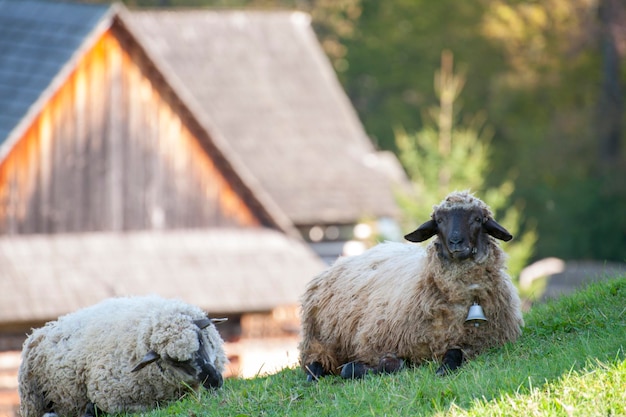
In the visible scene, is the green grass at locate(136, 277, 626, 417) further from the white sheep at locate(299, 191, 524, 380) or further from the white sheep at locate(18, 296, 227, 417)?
the white sheep at locate(18, 296, 227, 417)

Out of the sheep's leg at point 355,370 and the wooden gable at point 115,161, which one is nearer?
the sheep's leg at point 355,370

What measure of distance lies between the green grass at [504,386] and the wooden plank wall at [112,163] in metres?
12.5

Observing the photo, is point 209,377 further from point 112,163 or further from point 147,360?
point 112,163

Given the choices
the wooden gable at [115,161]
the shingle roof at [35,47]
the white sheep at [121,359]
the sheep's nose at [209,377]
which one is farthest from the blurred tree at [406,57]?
the sheep's nose at [209,377]

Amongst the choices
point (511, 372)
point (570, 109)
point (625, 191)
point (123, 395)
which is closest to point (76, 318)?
point (123, 395)

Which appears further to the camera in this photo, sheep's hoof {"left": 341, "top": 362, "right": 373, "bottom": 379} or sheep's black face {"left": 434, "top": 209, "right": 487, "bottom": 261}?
sheep's hoof {"left": 341, "top": 362, "right": 373, "bottom": 379}

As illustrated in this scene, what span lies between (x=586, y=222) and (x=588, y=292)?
1223 inches

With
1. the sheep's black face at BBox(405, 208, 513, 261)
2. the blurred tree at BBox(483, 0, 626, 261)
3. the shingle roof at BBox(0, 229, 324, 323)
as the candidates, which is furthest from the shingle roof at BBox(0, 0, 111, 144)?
the blurred tree at BBox(483, 0, 626, 261)

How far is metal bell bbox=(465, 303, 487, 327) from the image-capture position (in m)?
8.01

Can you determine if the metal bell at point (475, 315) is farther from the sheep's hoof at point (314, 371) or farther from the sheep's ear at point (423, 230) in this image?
the sheep's hoof at point (314, 371)

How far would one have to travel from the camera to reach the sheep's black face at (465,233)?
7980mm

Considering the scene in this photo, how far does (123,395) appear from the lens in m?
8.45

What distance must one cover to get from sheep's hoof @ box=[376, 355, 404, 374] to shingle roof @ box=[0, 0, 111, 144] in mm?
13126

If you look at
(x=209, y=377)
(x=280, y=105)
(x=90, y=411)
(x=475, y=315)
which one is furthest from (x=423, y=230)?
(x=280, y=105)
